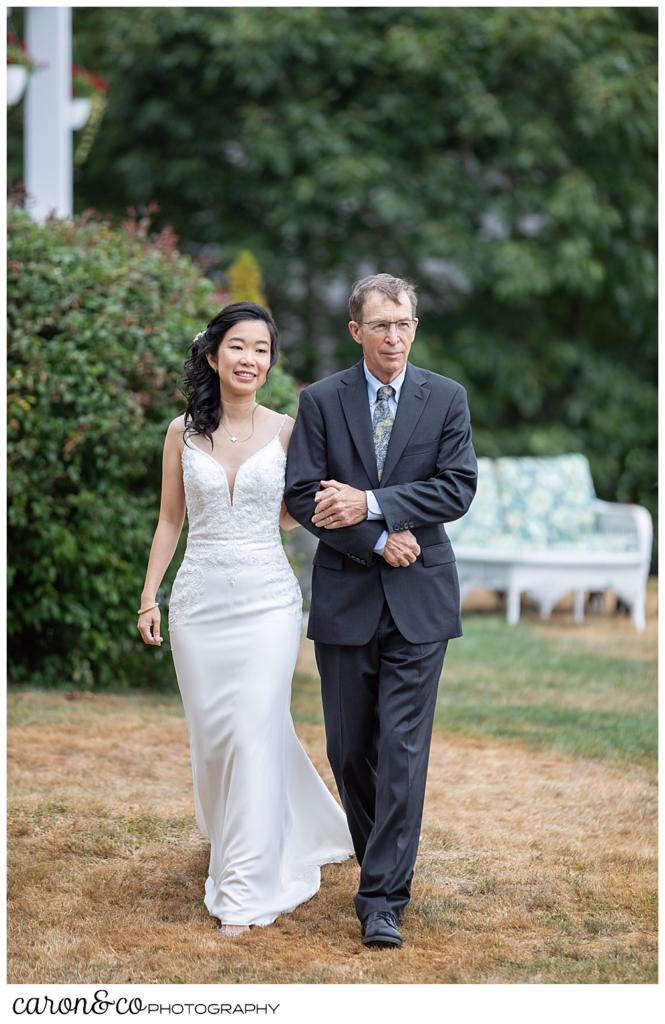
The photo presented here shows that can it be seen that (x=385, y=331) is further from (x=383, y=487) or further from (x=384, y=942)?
(x=384, y=942)

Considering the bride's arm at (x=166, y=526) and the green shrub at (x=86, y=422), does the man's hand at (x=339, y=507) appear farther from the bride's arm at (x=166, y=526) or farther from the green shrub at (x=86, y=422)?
the green shrub at (x=86, y=422)

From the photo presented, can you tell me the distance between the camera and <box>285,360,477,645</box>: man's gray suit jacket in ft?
12.5

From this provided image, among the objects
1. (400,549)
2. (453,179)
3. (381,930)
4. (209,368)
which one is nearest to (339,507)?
(400,549)

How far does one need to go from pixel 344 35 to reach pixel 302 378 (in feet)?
11.6

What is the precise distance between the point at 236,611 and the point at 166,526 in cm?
40

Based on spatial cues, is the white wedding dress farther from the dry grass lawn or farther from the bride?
the dry grass lawn

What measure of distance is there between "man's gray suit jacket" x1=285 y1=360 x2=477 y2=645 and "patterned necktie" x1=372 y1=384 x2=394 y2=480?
0.11 feet

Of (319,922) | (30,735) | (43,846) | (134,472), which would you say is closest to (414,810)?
(319,922)

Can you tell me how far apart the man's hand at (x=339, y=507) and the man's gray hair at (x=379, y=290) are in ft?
1.70

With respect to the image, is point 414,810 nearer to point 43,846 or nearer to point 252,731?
point 252,731

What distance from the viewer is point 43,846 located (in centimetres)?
458

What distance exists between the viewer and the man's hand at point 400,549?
377 cm

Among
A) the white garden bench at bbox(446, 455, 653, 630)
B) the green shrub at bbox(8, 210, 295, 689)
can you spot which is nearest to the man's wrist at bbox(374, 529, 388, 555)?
the green shrub at bbox(8, 210, 295, 689)

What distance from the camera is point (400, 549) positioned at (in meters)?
3.78
